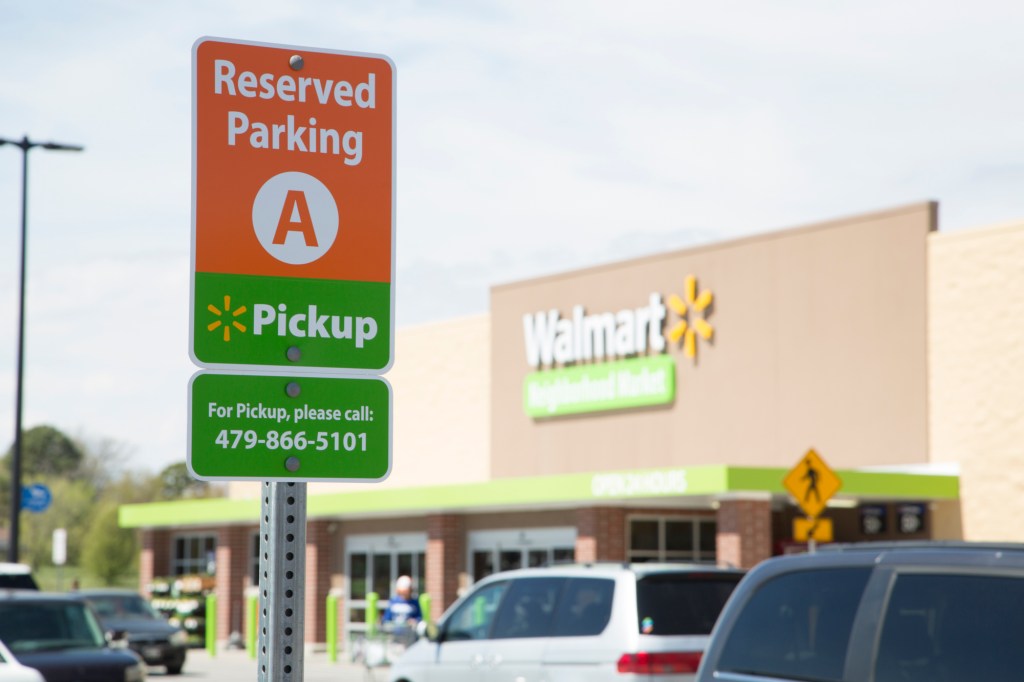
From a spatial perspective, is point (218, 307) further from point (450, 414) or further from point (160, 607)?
point (160, 607)

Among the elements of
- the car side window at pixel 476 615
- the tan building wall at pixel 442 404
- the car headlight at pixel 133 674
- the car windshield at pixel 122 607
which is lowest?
the car windshield at pixel 122 607

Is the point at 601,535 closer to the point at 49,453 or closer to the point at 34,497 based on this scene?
the point at 34,497

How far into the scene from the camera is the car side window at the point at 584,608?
530 inches

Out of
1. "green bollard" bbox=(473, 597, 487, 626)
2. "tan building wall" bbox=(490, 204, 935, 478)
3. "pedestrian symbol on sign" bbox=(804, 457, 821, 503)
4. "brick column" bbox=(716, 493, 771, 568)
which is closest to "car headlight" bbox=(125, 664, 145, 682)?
"green bollard" bbox=(473, 597, 487, 626)

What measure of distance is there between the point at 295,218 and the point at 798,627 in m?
3.83

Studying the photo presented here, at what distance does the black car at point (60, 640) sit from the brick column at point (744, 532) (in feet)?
40.2

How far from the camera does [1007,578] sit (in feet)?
20.3

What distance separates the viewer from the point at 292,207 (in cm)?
421

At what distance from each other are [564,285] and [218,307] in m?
31.1

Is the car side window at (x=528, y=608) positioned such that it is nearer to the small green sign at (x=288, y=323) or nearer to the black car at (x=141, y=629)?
the small green sign at (x=288, y=323)

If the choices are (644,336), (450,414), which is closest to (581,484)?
(644,336)

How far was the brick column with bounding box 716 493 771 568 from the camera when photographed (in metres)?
27.2

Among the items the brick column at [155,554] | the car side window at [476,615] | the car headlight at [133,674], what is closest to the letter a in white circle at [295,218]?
the car side window at [476,615]

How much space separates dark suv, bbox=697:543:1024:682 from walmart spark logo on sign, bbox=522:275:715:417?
79.8 feet
